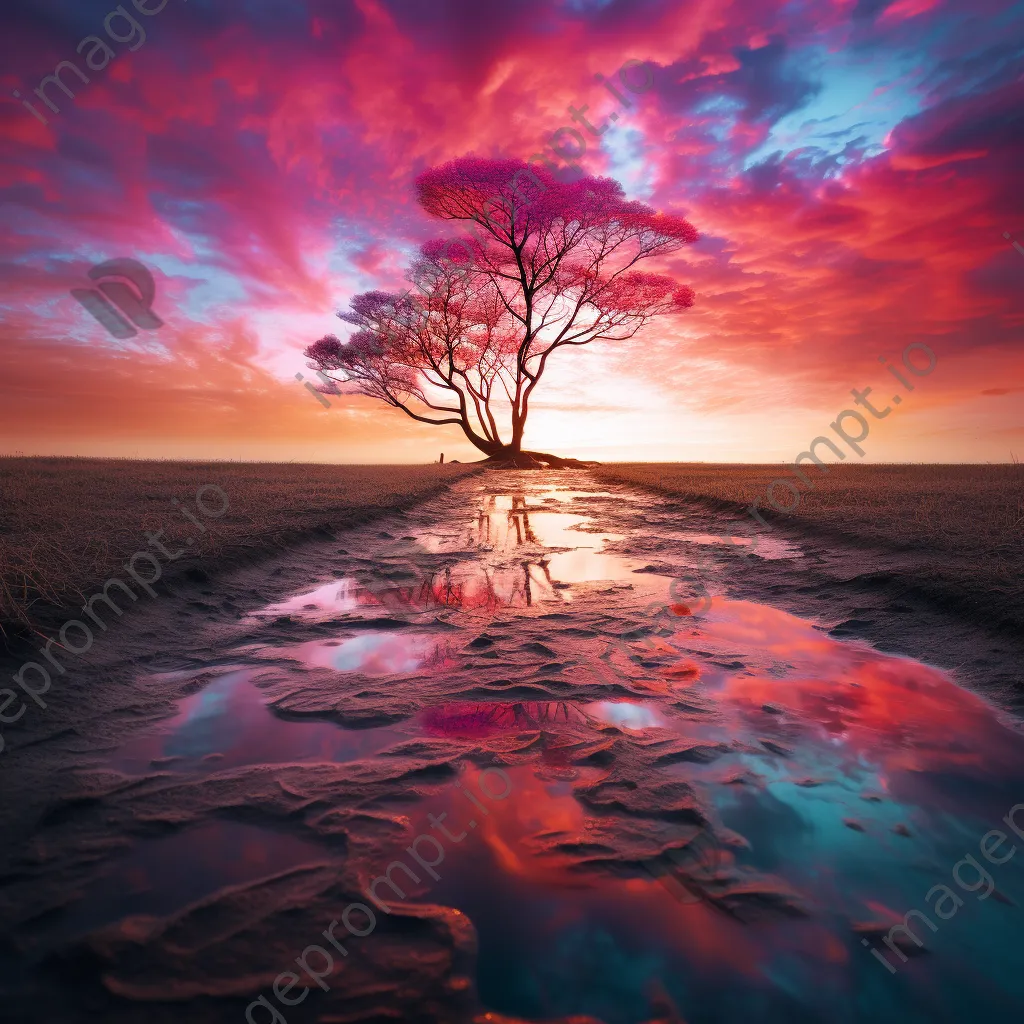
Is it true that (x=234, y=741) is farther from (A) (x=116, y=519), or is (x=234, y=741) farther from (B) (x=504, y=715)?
(A) (x=116, y=519)

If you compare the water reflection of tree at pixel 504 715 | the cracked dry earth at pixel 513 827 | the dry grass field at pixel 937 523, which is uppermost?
the dry grass field at pixel 937 523

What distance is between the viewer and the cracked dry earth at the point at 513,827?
1276 millimetres

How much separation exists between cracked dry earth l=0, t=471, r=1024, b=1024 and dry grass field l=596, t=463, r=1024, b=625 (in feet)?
1.97

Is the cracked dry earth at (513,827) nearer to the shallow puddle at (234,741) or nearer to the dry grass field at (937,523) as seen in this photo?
the shallow puddle at (234,741)

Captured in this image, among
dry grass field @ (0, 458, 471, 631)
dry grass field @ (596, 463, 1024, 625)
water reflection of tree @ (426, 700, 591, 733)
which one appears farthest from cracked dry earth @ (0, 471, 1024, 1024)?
dry grass field @ (0, 458, 471, 631)

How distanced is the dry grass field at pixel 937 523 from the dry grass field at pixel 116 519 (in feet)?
18.8

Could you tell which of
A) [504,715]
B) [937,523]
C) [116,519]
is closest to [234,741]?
[504,715]

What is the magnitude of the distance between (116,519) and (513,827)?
6.14 meters

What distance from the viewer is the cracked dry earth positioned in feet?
4.19

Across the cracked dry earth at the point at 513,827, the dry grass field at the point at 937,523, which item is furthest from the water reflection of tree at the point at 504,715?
the dry grass field at the point at 937,523

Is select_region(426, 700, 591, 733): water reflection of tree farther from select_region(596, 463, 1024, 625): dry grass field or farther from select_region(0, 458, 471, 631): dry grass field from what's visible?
select_region(596, 463, 1024, 625): dry grass field

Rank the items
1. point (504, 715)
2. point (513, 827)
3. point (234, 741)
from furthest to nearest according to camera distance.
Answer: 1. point (504, 715)
2. point (234, 741)
3. point (513, 827)

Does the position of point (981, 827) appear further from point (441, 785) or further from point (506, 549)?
point (506, 549)

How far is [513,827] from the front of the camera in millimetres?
1807
